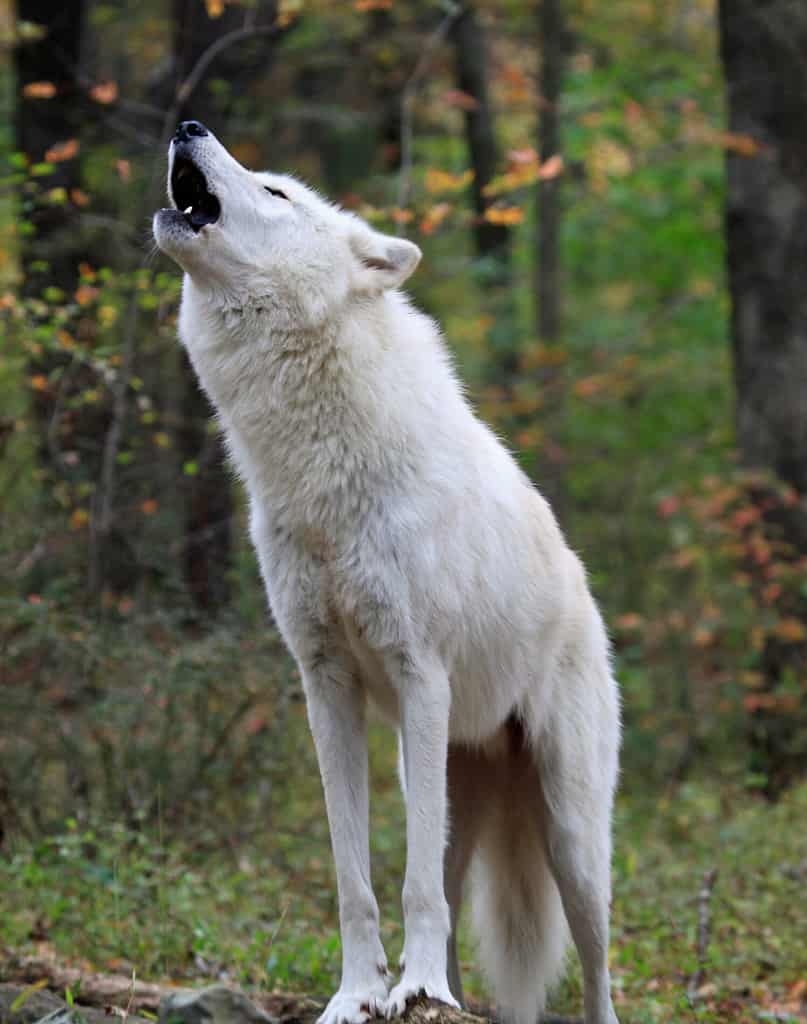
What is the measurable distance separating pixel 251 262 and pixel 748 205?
6.34 meters

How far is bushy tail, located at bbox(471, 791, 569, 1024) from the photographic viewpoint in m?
4.59

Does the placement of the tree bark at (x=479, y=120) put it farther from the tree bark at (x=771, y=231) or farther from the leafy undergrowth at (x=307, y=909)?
the leafy undergrowth at (x=307, y=909)

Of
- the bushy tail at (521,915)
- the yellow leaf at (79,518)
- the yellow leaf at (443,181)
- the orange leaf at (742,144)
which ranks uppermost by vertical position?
the orange leaf at (742,144)

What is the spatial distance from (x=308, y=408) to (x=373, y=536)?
46 centimetres

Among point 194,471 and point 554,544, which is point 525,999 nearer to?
point 554,544

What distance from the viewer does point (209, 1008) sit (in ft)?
10.6

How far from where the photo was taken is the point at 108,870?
5.74 metres

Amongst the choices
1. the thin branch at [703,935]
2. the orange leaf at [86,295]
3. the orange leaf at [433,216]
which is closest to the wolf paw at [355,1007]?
→ the thin branch at [703,935]

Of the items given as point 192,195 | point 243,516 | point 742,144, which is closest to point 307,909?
point 243,516

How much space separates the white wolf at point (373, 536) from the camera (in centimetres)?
378

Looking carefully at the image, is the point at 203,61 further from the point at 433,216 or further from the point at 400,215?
the point at 433,216

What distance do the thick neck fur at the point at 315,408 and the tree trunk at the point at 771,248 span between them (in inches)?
221

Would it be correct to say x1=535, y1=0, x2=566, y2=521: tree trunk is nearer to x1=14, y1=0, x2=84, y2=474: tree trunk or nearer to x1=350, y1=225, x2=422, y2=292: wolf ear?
x1=14, y1=0, x2=84, y2=474: tree trunk

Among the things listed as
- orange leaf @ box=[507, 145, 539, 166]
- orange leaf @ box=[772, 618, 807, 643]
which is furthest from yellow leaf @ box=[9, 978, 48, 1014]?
orange leaf @ box=[772, 618, 807, 643]
